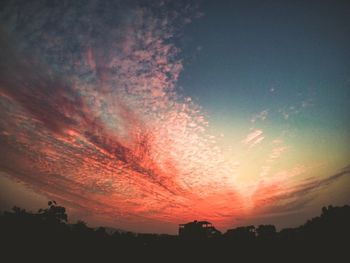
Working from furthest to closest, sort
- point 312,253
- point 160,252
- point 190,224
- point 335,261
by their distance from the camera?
point 190,224
point 160,252
point 312,253
point 335,261

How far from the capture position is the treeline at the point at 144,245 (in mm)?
29328

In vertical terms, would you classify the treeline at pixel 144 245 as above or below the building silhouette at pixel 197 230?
below

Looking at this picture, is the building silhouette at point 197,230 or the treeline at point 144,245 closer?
A: the treeline at point 144,245

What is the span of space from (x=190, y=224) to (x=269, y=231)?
845 inches

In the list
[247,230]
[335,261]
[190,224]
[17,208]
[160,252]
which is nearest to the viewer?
[335,261]

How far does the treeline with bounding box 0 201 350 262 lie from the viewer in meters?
29.3

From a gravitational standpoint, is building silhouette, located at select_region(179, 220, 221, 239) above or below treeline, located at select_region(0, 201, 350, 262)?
above

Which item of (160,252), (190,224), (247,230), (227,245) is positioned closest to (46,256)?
(160,252)

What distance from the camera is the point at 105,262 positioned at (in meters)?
32.3

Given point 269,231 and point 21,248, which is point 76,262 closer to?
point 21,248

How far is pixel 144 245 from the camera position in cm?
4281

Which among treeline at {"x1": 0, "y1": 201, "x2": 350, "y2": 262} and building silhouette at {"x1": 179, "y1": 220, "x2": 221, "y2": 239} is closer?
treeline at {"x1": 0, "y1": 201, "x2": 350, "y2": 262}

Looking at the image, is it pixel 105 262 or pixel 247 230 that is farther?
pixel 247 230

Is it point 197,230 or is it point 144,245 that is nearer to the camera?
point 144,245
